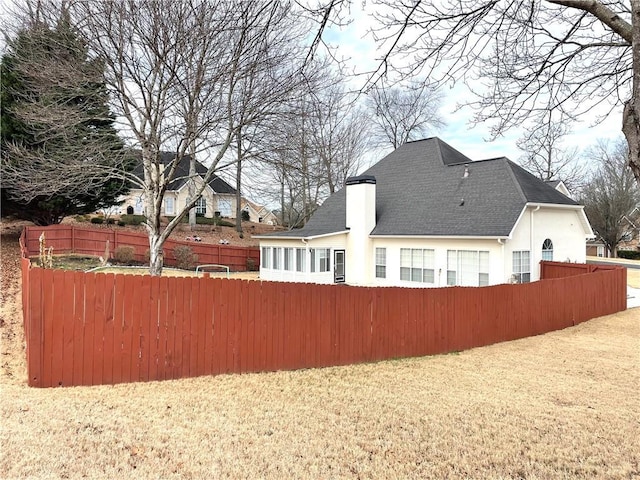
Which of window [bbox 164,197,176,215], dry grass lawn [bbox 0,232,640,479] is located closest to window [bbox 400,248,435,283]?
dry grass lawn [bbox 0,232,640,479]

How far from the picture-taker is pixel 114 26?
11625 millimetres

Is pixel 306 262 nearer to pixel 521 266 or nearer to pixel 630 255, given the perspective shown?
pixel 521 266

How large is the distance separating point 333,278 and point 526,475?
58.1 feet

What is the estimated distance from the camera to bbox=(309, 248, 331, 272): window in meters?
21.0

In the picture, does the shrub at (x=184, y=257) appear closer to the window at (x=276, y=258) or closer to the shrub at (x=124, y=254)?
the shrub at (x=124, y=254)

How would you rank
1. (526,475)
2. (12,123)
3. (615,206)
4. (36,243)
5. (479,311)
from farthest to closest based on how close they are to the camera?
(615,206)
(36,243)
(12,123)
(479,311)
(526,475)

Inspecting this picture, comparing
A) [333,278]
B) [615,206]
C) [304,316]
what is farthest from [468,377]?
[615,206]

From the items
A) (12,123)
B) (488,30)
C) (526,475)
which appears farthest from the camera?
(12,123)

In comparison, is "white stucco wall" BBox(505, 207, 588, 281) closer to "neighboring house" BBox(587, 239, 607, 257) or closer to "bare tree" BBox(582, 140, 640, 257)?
"bare tree" BBox(582, 140, 640, 257)

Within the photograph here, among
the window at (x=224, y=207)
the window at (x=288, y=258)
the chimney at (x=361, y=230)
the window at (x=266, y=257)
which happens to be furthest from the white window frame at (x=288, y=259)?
the window at (x=224, y=207)

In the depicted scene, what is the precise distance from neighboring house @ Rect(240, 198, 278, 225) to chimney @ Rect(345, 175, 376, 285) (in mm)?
28688

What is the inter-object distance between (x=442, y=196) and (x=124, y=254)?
15803 millimetres

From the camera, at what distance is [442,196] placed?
2042cm

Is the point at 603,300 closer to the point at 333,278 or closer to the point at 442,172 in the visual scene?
the point at 442,172
